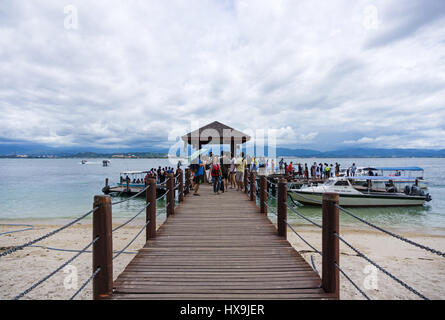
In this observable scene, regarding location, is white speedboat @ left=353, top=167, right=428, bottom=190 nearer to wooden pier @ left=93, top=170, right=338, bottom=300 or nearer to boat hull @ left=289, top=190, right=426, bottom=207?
boat hull @ left=289, top=190, right=426, bottom=207

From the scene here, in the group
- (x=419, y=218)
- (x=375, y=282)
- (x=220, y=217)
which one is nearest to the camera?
(x=220, y=217)

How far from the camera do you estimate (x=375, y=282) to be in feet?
27.5

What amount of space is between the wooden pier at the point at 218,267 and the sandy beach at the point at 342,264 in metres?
3.70

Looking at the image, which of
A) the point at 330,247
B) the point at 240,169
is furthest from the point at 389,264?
the point at 330,247

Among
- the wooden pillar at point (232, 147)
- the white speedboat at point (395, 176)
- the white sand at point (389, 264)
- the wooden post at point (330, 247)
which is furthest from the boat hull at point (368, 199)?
the wooden post at point (330, 247)

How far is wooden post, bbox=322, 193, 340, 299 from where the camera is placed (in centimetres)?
325

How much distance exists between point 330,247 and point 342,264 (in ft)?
25.2

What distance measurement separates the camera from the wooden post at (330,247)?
3252mm

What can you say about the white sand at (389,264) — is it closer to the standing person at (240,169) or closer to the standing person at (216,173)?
the standing person at (240,169)

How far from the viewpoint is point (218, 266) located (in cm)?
412

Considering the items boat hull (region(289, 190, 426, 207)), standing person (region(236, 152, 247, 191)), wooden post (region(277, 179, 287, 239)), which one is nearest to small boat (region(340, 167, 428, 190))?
boat hull (region(289, 190, 426, 207))
